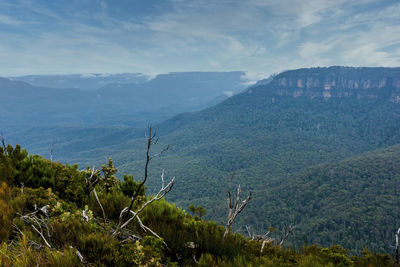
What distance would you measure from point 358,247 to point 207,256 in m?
83.9

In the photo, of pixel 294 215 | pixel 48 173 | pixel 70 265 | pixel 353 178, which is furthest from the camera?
pixel 353 178

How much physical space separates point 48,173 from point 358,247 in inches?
3308

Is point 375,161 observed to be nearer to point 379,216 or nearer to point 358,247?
point 379,216

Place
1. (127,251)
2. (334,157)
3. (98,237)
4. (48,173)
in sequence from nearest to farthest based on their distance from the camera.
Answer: (127,251)
(98,237)
(48,173)
(334,157)

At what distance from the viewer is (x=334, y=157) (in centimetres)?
19475

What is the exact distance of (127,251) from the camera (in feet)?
7.51

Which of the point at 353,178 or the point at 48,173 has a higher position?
the point at 48,173

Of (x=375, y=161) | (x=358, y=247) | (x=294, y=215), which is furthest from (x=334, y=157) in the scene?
(x=358, y=247)

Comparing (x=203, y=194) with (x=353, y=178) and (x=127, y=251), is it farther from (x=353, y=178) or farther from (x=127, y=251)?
(x=127, y=251)

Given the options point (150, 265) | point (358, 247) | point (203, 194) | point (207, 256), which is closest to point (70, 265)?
point (150, 265)

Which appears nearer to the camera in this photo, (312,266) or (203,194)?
(312,266)

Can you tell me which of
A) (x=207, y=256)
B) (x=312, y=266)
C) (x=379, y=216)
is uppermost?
(x=207, y=256)

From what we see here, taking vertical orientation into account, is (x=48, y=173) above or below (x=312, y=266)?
above

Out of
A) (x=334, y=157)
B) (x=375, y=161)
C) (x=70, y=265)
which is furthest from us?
(x=334, y=157)
